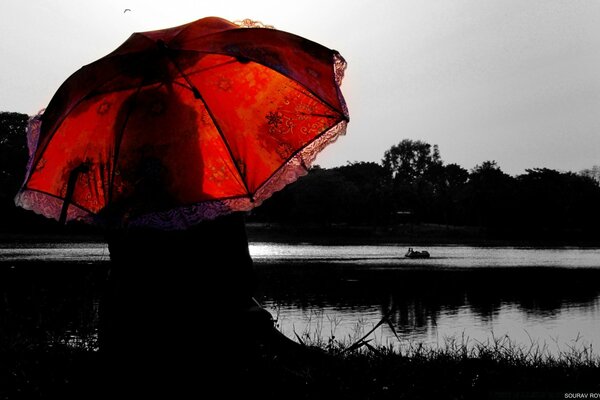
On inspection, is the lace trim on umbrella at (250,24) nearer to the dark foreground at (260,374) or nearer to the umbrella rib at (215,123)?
the umbrella rib at (215,123)

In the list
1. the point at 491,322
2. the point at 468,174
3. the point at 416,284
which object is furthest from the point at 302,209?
the point at 491,322

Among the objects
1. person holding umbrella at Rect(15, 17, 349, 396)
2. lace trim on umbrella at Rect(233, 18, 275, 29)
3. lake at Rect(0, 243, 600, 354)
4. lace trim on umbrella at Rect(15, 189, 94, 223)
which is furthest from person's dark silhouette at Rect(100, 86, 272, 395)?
lake at Rect(0, 243, 600, 354)

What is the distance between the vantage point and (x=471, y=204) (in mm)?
91812

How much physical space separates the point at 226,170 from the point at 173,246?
21.3 inches

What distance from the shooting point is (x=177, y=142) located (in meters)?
3.69

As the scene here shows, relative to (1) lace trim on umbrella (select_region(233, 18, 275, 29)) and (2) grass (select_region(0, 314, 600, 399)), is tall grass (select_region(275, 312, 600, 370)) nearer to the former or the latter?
(2) grass (select_region(0, 314, 600, 399))

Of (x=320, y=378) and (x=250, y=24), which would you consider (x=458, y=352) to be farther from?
(x=250, y=24)

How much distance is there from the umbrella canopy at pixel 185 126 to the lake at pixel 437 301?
608 centimetres

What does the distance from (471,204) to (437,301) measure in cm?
6794

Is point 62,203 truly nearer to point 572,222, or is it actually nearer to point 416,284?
point 416,284

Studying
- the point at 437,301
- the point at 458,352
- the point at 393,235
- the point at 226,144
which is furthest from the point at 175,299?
the point at 393,235

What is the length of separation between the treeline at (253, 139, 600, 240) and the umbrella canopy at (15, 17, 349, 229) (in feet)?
271

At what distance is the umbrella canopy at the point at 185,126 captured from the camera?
363 cm

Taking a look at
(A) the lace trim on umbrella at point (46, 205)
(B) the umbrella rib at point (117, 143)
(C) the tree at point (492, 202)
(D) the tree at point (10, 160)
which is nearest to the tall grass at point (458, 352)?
(B) the umbrella rib at point (117, 143)
